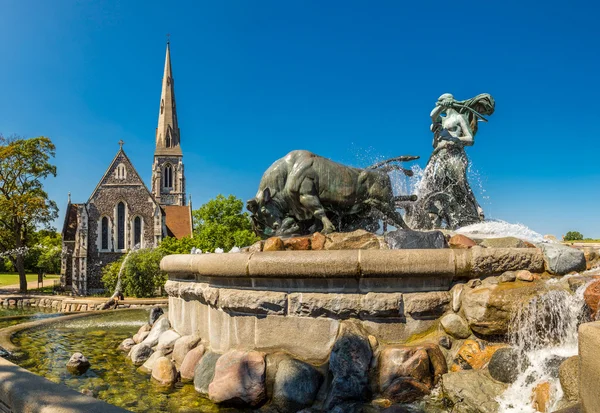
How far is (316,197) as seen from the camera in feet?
20.4

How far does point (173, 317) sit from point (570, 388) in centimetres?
477

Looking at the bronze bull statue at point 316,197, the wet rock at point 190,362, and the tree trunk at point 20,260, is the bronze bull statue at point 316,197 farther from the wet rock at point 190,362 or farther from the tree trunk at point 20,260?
the tree trunk at point 20,260

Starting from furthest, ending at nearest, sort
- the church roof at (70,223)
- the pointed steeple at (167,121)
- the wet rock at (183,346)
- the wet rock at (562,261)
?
the pointed steeple at (167,121)
the church roof at (70,223)
the wet rock at (183,346)
the wet rock at (562,261)

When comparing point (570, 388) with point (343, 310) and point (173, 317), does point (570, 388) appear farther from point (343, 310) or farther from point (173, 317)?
point (173, 317)

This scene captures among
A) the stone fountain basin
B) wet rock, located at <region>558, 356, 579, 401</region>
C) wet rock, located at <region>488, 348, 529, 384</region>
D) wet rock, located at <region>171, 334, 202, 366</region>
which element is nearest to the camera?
wet rock, located at <region>558, 356, 579, 401</region>

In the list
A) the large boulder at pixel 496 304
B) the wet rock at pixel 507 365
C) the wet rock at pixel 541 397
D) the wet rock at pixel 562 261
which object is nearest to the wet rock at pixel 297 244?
the large boulder at pixel 496 304

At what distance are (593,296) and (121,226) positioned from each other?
43.7 meters

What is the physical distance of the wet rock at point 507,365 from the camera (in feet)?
11.8

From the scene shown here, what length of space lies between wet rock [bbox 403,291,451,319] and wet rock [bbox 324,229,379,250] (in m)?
1.06

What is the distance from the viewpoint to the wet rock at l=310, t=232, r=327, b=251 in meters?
5.24

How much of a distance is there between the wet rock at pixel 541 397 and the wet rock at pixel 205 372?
2742mm

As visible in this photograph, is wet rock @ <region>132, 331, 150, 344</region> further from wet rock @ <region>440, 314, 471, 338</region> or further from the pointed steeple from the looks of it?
the pointed steeple

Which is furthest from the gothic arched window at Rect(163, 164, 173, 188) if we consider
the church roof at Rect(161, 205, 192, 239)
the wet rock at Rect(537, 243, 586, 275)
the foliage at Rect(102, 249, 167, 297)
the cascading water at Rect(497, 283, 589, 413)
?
the cascading water at Rect(497, 283, 589, 413)

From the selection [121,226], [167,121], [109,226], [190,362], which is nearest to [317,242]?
[190,362]
